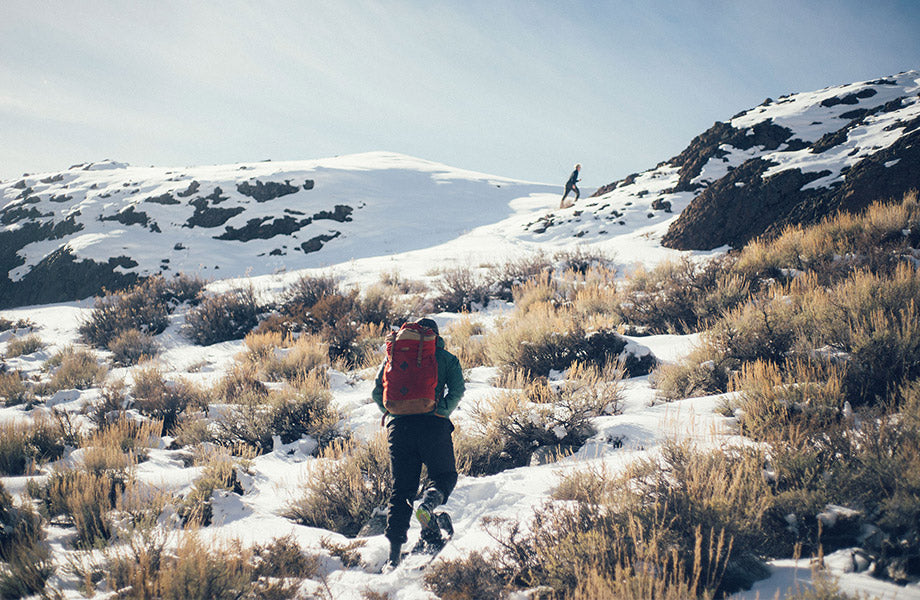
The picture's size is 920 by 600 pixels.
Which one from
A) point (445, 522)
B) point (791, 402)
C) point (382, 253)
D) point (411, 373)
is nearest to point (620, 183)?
point (382, 253)

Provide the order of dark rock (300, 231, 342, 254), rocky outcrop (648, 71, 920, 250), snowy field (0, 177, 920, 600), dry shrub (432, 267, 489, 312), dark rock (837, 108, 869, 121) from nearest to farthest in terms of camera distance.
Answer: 1. snowy field (0, 177, 920, 600)
2. rocky outcrop (648, 71, 920, 250)
3. dry shrub (432, 267, 489, 312)
4. dark rock (837, 108, 869, 121)
5. dark rock (300, 231, 342, 254)

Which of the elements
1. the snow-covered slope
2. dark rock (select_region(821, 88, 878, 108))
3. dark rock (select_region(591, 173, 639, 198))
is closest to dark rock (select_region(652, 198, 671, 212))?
the snow-covered slope

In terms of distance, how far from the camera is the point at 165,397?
4.96 m

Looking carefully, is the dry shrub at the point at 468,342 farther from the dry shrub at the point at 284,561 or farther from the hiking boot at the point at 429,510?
the dry shrub at the point at 284,561

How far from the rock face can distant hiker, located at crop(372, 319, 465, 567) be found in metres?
8.34

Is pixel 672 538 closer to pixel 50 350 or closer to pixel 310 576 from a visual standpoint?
pixel 310 576

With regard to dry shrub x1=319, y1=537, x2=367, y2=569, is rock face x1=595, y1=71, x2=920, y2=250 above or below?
above

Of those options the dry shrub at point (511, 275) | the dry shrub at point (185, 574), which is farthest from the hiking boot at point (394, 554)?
the dry shrub at point (511, 275)

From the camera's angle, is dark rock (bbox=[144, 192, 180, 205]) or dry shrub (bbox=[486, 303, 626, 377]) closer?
dry shrub (bbox=[486, 303, 626, 377])

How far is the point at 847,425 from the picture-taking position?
235cm

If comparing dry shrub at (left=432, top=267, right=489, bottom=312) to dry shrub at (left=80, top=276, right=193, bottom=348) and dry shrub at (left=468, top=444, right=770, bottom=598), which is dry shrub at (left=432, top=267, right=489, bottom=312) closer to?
dry shrub at (left=468, top=444, right=770, bottom=598)

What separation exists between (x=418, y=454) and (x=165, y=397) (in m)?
4.01

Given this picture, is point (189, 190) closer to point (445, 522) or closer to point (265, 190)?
point (265, 190)

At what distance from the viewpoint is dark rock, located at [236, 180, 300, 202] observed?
24.3 metres
